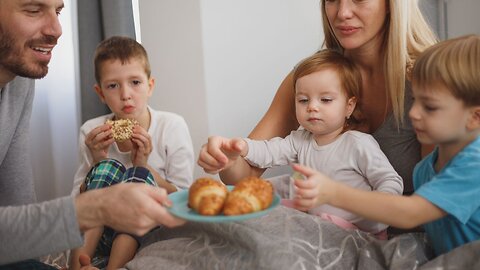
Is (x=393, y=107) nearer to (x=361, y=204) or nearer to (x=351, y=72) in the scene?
(x=351, y=72)

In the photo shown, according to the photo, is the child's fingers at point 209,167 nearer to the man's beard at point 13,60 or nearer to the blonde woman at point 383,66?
the blonde woman at point 383,66

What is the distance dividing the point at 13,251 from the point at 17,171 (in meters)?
0.85

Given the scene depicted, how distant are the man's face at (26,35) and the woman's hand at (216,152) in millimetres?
672

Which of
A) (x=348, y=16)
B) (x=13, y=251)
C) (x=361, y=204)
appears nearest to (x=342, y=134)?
(x=348, y=16)

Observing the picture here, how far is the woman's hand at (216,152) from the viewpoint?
59.8 inches

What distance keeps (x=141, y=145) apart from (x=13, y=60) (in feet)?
1.73

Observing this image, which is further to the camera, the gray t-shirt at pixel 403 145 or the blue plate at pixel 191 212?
the gray t-shirt at pixel 403 145

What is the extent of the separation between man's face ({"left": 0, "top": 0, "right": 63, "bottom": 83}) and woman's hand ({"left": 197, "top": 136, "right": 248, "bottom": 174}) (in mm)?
672

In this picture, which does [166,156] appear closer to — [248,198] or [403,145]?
[403,145]

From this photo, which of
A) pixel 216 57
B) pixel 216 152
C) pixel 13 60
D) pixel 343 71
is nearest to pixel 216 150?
pixel 216 152

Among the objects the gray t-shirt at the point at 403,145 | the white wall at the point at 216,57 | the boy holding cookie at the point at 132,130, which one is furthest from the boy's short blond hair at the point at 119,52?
A: the gray t-shirt at the point at 403,145

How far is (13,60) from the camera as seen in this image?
5.62 ft

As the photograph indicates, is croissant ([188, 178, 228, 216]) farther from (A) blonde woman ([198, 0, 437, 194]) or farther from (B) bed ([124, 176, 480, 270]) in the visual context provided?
(A) blonde woman ([198, 0, 437, 194])

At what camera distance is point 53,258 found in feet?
7.18
